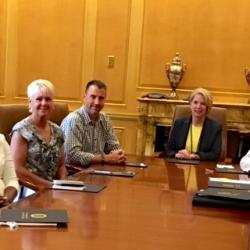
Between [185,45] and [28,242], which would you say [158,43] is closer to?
[185,45]

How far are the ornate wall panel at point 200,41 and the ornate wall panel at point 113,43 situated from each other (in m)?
0.23

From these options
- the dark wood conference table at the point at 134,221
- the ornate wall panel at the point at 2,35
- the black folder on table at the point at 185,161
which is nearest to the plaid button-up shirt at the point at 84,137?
the black folder on table at the point at 185,161

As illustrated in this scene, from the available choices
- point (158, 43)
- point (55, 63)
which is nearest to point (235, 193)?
Result: point (158, 43)

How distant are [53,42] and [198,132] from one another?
271cm

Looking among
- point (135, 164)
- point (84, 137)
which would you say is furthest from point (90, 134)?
point (135, 164)

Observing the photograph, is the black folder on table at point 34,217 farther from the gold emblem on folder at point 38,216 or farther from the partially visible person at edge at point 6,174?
the partially visible person at edge at point 6,174

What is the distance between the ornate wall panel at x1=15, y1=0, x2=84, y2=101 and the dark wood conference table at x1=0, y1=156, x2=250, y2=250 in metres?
3.66

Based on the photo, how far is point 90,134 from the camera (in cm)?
368

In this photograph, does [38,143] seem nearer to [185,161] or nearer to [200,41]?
[185,161]

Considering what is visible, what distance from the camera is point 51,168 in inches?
124

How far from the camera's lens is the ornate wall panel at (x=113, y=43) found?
19.9 feet

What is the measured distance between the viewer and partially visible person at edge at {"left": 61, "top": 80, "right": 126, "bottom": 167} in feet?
11.3

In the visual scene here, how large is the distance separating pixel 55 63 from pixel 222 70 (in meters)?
1.95

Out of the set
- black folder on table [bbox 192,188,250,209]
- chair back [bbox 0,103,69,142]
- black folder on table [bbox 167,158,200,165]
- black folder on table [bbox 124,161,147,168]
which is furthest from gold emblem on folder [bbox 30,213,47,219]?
black folder on table [bbox 167,158,200,165]
